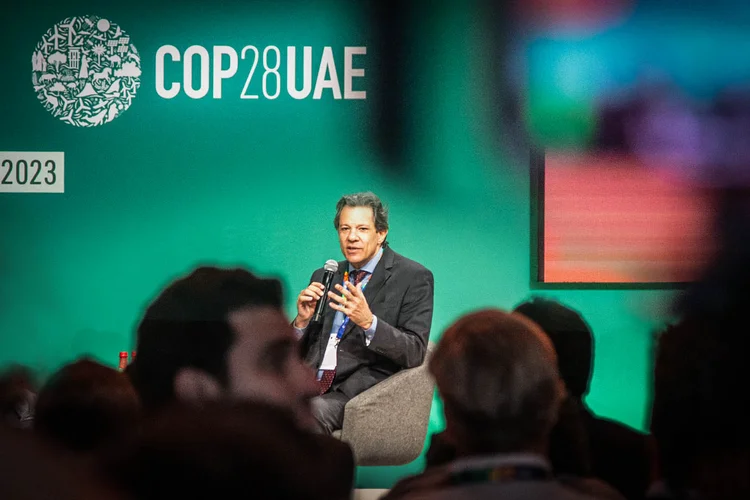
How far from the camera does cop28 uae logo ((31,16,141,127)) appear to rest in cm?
430

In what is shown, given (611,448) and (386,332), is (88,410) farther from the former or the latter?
(386,332)

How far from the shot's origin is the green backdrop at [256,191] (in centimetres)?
422

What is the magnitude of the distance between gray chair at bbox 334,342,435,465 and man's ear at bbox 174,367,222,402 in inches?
56.1

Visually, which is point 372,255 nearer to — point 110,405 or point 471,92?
point 471,92

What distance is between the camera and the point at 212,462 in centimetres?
124

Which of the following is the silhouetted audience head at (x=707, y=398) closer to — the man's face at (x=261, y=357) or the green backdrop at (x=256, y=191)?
the green backdrop at (x=256, y=191)

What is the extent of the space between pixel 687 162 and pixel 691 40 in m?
0.62

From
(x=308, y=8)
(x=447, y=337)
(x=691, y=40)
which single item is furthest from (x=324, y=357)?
(x=691, y=40)

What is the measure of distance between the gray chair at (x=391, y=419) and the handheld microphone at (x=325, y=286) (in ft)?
1.50

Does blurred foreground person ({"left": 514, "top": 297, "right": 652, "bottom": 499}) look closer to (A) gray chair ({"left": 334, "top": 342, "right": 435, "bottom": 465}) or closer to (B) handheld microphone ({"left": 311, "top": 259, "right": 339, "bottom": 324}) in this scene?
(A) gray chair ({"left": 334, "top": 342, "right": 435, "bottom": 465})

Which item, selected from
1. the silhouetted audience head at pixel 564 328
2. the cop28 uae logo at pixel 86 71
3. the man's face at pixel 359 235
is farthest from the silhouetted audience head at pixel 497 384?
the cop28 uae logo at pixel 86 71

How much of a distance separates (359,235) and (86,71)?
5.73 ft

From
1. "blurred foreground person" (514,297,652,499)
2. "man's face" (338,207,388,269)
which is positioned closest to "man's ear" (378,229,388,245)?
"man's face" (338,207,388,269)

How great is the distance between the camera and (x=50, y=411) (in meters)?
2.10
